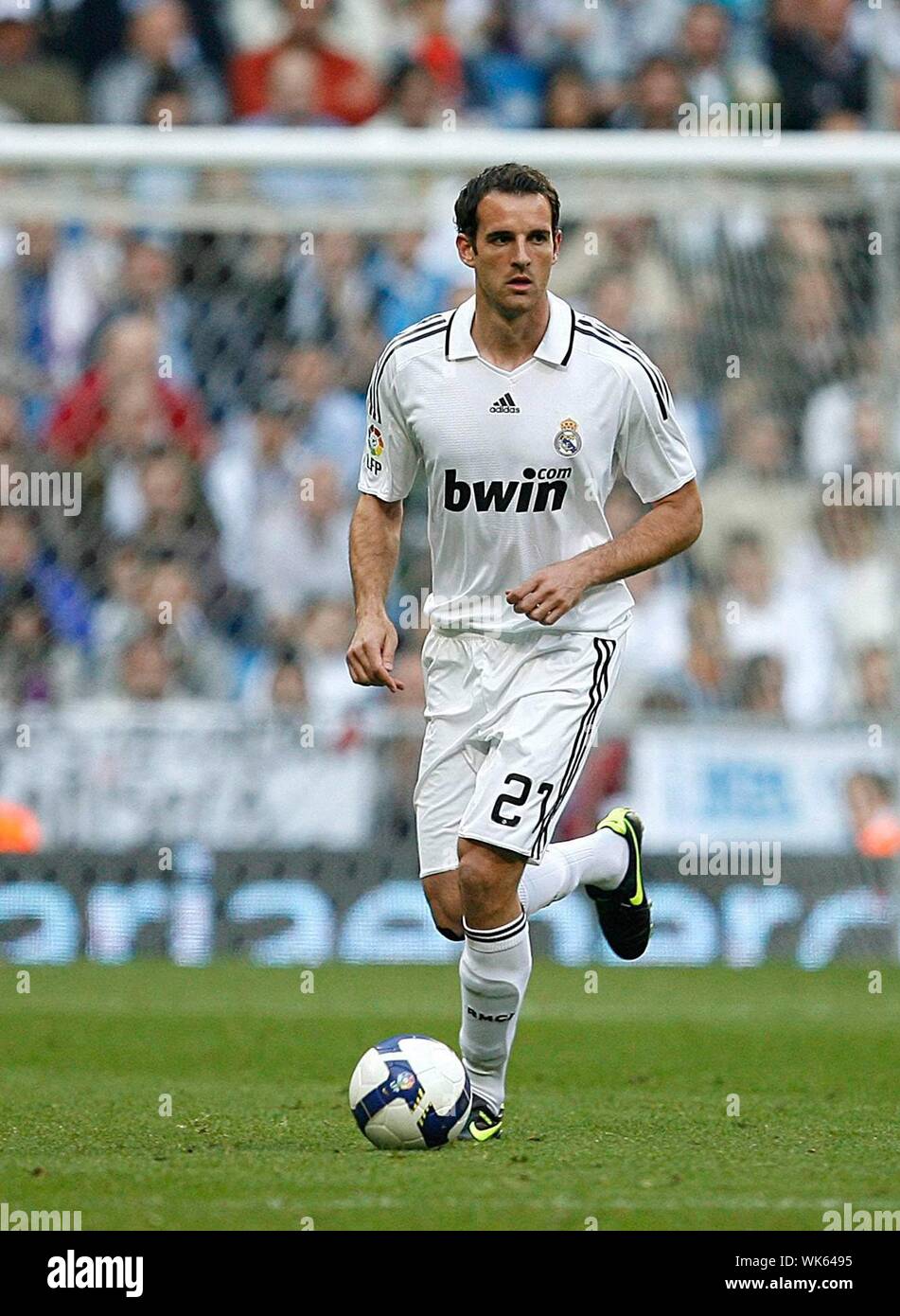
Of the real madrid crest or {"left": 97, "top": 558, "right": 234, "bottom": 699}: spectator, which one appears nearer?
the real madrid crest

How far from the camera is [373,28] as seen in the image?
50.7 ft

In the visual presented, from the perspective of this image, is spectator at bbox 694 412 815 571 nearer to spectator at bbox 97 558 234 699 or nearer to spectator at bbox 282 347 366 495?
spectator at bbox 282 347 366 495

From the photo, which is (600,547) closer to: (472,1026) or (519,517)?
(519,517)

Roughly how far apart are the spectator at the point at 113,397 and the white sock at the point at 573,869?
6005 mm

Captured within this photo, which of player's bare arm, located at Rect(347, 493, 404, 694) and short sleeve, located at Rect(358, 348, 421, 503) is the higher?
short sleeve, located at Rect(358, 348, 421, 503)

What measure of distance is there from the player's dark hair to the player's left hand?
1.00 meters

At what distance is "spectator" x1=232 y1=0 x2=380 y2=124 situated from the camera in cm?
1480

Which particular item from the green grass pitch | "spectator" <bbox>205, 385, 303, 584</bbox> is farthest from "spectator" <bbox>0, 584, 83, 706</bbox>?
the green grass pitch

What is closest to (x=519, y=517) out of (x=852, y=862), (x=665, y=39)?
(x=852, y=862)

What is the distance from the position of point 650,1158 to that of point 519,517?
1.81 meters

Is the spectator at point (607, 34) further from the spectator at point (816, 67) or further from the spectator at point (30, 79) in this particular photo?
the spectator at point (30, 79)

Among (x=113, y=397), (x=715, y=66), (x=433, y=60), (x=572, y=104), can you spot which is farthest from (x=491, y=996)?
(x=433, y=60)

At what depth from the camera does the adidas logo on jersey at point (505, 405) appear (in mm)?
6531

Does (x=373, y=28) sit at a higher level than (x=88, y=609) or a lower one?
higher
